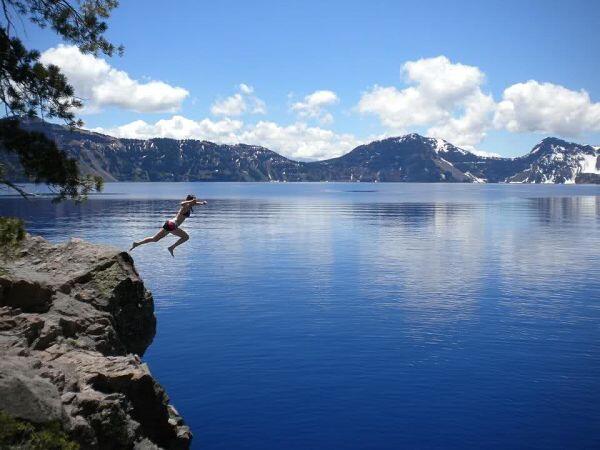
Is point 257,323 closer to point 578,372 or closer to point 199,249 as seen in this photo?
point 578,372

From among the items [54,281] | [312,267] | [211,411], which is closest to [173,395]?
[211,411]

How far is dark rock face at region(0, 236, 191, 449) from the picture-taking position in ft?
46.8

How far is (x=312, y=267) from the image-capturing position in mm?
56969

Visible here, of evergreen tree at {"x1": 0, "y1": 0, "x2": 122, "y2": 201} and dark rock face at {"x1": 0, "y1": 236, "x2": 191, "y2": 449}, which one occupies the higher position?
evergreen tree at {"x1": 0, "y1": 0, "x2": 122, "y2": 201}

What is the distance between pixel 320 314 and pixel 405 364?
10.8 metres

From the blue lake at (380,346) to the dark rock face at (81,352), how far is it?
3.84 m

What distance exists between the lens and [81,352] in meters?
19.0

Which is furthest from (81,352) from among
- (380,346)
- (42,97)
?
(380,346)

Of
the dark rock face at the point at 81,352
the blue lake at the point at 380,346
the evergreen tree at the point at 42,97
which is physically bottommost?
the blue lake at the point at 380,346

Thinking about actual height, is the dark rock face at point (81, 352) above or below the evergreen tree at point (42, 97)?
below

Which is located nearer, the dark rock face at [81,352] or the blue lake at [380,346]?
the dark rock face at [81,352]

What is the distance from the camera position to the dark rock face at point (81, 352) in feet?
46.8

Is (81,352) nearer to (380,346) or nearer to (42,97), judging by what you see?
(42,97)

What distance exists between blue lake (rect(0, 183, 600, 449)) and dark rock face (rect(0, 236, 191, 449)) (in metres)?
3.84
